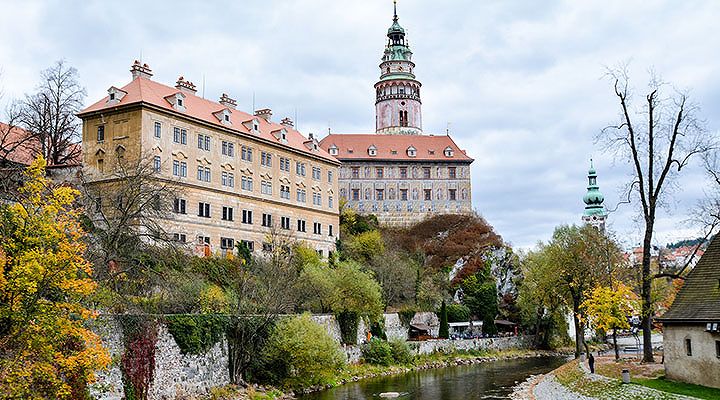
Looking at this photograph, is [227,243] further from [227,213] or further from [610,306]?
[610,306]

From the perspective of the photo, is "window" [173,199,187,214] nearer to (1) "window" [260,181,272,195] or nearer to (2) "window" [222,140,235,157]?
(2) "window" [222,140,235,157]

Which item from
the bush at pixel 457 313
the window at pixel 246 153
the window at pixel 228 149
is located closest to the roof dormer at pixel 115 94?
the window at pixel 228 149

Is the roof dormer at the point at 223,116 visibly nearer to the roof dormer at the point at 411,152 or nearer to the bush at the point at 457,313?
the bush at the point at 457,313

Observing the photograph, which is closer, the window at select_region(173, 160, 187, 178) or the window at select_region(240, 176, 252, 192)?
the window at select_region(173, 160, 187, 178)

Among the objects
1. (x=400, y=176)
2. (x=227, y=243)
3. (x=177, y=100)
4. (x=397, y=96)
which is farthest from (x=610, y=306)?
(x=397, y=96)

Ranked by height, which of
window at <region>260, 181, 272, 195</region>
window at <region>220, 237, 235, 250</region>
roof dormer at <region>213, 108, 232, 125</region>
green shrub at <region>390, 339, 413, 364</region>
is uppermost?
roof dormer at <region>213, 108, 232, 125</region>

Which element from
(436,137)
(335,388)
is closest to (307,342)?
(335,388)

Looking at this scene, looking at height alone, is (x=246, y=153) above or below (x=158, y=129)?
below

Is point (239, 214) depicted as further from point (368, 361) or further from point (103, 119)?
point (368, 361)

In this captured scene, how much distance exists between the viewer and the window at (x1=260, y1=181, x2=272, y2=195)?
167 ft

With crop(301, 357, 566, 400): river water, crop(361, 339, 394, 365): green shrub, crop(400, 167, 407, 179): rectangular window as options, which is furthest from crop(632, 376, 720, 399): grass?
crop(400, 167, 407, 179): rectangular window

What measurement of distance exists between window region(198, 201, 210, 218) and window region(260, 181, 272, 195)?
6027 mm

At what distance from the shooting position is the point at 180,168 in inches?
1725

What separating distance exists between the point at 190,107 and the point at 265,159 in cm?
775
